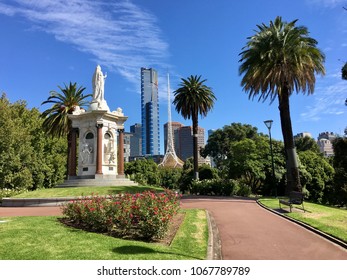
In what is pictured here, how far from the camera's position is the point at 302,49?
2219cm

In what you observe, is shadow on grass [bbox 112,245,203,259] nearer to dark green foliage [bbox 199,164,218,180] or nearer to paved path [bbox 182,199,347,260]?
paved path [bbox 182,199,347,260]

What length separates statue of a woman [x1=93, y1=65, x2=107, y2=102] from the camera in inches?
1273

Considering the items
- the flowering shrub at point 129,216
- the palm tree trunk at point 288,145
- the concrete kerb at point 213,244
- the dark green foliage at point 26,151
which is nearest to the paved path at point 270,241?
the concrete kerb at point 213,244

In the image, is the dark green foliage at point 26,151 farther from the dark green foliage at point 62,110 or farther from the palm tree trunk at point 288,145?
the palm tree trunk at point 288,145

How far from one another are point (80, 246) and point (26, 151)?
97.7 feet

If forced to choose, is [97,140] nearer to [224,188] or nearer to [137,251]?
[224,188]

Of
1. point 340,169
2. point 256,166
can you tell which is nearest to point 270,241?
point 256,166

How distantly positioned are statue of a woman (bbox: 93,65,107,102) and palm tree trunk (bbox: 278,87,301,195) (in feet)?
62.0

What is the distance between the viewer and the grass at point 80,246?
7.29 m

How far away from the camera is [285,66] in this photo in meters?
22.1
